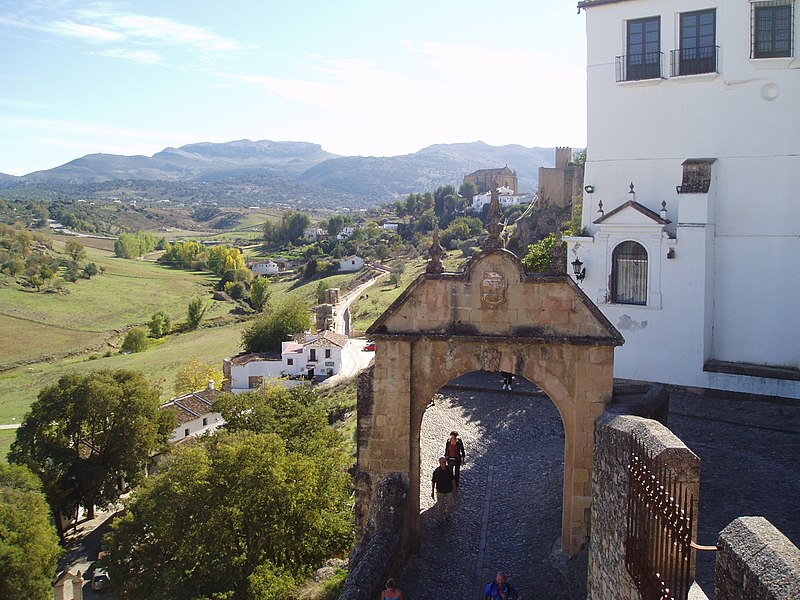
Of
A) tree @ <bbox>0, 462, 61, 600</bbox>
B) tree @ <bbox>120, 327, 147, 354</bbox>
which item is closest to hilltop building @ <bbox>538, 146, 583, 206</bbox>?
tree @ <bbox>0, 462, 61, 600</bbox>

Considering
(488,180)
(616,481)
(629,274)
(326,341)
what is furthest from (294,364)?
(488,180)

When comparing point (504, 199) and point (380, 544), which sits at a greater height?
point (504, 199)

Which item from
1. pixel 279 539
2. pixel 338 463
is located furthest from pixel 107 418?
pixel 279 539

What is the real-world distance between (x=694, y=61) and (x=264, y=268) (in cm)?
10522

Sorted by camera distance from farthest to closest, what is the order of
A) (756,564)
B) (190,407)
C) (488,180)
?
(488,180) → (190,407) → (756,564)

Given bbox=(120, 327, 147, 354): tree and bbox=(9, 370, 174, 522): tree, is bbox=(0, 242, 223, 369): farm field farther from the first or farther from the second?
bbox=(9, 370, 174, 522): tree

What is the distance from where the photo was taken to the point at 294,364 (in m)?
53.2

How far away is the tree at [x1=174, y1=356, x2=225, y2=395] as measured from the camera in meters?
52.9

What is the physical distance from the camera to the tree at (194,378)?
52875mm

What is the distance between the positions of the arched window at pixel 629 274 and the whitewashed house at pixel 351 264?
82.1 meters

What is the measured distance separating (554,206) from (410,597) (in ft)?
139

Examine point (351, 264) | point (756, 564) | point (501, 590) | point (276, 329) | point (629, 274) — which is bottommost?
point (276, 329)

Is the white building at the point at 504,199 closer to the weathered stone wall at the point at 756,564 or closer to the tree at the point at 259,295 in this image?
the tree at the point at 259,295

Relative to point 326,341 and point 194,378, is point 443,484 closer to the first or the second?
point 326,341
